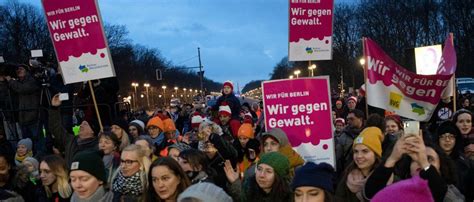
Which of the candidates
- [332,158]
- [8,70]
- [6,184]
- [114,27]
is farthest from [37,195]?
[114,27]

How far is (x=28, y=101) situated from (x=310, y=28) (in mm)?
5018

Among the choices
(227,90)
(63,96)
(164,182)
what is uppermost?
(63,96)

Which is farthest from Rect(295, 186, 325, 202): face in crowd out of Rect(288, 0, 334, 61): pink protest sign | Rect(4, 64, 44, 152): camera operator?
Rect(4, 64, 44, 152): camera operator

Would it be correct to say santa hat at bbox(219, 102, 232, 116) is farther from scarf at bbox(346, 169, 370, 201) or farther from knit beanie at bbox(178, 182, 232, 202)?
knit beanie at bbox(178, 182, 232, 202)

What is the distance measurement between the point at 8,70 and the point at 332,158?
662 centimetres

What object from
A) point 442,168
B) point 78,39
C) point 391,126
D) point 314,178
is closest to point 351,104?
point 391,126

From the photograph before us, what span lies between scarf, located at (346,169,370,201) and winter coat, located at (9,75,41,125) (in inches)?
229

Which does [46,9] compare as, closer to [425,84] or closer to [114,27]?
[425,84]

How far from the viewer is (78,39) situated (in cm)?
675

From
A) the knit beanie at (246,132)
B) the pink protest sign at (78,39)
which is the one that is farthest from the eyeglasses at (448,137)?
the pink protest sign at (78,39)

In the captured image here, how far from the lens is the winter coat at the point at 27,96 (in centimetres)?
816

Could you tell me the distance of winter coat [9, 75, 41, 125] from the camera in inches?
321

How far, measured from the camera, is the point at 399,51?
54.1 m

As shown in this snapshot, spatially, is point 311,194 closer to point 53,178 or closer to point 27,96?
point 53,178
